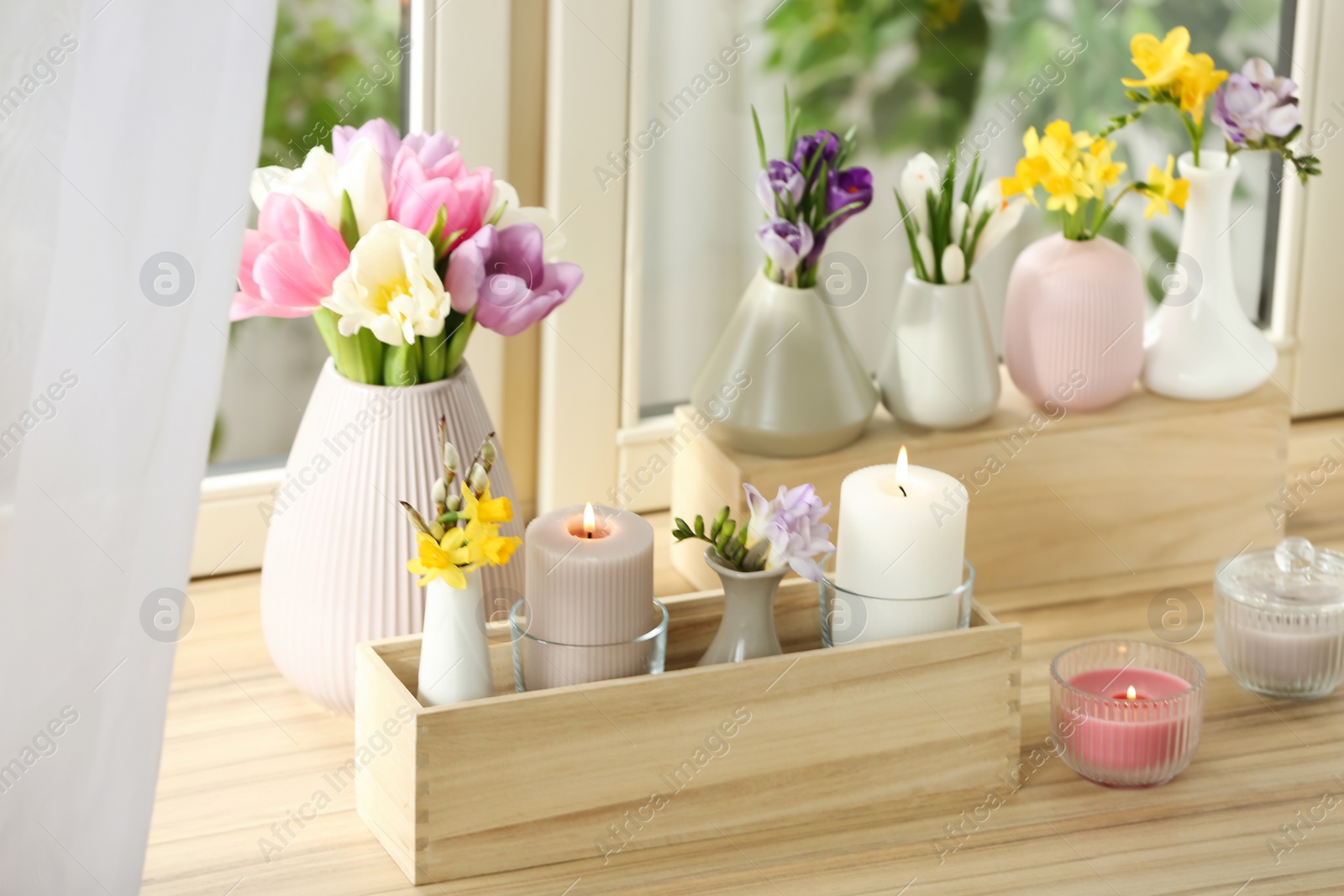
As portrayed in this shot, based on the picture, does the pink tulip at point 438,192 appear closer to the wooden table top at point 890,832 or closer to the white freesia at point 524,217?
the white freesia at point 524,217

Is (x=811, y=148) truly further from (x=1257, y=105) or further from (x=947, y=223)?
(x=1257, y=105)

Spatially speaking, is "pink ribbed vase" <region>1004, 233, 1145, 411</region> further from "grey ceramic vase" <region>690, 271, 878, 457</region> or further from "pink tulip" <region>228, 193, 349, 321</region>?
"pink tulip" <region>228, 193, 349, 321</region>

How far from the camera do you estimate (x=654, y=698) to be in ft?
2.60

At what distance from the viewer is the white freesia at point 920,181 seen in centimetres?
104

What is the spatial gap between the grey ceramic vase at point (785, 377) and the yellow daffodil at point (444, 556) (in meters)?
0.30

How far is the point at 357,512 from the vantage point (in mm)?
892

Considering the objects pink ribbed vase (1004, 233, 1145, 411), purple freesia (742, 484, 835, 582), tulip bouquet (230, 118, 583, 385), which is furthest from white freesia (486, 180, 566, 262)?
pink ribbed vase (1004, 233, 1145, 411)

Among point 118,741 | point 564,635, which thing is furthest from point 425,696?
point 118,741

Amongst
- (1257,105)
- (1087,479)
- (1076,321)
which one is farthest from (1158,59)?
(1087,479)

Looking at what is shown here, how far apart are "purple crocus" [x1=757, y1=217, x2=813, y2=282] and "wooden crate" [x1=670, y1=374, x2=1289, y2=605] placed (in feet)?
0.44

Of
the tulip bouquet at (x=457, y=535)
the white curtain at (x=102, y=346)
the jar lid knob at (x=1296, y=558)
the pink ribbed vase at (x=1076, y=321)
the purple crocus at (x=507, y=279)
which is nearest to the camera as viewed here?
the white curtain at (x=102, y=346)

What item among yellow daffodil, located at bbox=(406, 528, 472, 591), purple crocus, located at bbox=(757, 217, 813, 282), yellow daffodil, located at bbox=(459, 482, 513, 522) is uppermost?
purple crocus, located at bbox=(757, 217, 813, 282)

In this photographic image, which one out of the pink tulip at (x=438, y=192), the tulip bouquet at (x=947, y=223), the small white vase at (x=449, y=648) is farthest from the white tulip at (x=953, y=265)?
the small white vase at (x=449, y=648)

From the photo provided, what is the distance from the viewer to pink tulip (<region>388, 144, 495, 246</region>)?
0.86m
